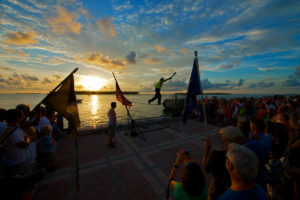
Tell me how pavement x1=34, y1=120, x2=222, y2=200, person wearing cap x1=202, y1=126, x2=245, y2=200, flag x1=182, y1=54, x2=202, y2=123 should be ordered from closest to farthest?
1. person wearing cap x1=202, y1=126, x2=245, y2=200
2. pavement x1=34, y1=120, x2=222, y2=200
3. flag x1=182, y1=54, x2=202, y2=123

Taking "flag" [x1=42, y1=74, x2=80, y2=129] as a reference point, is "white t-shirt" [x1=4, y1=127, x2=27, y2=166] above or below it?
below

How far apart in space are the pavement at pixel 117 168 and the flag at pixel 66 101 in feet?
5.55

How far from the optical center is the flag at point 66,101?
2.64m

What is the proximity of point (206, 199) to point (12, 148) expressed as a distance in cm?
461

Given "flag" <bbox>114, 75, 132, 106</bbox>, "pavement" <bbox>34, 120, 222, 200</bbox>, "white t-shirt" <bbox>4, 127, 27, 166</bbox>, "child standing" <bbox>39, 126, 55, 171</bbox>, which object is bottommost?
"pavement" <bbox>34, 120, 222, 200</bbox>

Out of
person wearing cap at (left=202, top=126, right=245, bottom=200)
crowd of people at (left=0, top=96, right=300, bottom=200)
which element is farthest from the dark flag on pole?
person wearing cap at (left=202, top=126, right=245, bottom=200)

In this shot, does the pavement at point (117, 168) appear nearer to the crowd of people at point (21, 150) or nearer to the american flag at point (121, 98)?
the crowd of people at point (21, 150)

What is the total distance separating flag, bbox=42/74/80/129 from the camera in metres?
2.64

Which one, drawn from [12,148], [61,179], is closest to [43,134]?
[12,148]

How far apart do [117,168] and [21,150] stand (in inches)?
130

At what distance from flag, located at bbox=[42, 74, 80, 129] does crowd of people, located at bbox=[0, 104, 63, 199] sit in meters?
0.39

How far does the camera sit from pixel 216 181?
6.72 feet

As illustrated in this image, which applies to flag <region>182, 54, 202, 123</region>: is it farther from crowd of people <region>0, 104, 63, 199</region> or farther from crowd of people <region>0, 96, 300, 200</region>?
crowd of people <region>0, 104, 63, 199</region>

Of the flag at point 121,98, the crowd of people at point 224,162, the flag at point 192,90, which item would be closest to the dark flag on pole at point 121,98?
the flag at point 121,98
